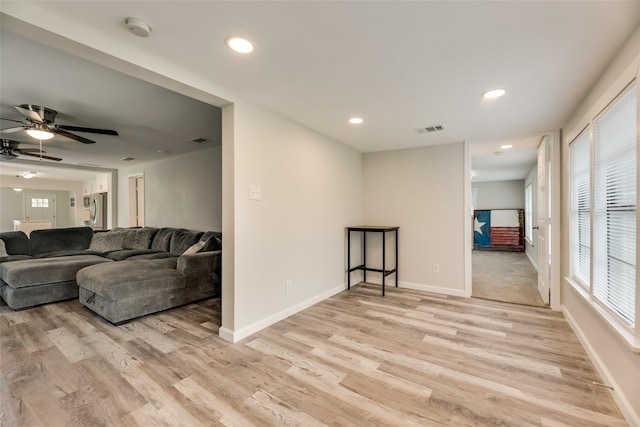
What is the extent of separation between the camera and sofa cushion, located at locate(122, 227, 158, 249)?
17.0 feet

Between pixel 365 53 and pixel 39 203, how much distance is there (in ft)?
39.1

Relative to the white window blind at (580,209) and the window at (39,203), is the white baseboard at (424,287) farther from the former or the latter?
the window at (39,203)

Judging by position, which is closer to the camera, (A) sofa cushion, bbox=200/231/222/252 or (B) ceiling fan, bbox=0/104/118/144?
(B) ceiling fan, bbox=0/104/118/144

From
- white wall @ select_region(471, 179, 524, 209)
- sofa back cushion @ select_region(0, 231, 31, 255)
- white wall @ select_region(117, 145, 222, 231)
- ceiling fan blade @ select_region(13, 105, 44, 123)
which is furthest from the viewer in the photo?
white wall @ select_region(471, 179, 524, 209)

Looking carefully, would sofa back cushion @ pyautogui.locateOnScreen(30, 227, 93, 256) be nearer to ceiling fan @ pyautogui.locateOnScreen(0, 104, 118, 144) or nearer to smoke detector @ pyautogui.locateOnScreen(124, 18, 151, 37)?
ceiling fan @ pyautogui.locateOnScreen(0, 104, 118, 144)

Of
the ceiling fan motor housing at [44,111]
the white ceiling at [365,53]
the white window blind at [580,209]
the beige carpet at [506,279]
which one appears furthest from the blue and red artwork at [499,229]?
the ceiling fan motor housing at [44,111]

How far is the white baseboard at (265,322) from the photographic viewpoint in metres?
2.46

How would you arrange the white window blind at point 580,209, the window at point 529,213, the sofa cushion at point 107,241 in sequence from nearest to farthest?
the white window blind at point 580,209
the sofa cushion at point 107,241
the window at point 529,213

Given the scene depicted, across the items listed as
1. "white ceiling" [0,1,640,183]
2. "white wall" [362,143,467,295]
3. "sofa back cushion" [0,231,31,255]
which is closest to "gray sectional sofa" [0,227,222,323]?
"sofa back cushion" [0,231,31,255]

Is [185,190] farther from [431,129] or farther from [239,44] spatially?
[431,129]

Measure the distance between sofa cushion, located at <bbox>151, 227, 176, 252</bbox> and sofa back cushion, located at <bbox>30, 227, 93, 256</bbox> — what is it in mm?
1377

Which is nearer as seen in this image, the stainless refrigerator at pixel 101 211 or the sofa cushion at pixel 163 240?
the sofa cushion at pixel 163 240

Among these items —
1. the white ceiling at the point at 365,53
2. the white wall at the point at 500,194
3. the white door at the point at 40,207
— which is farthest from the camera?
the white door at the point at 40,207

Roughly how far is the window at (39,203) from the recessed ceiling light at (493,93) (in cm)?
1244
